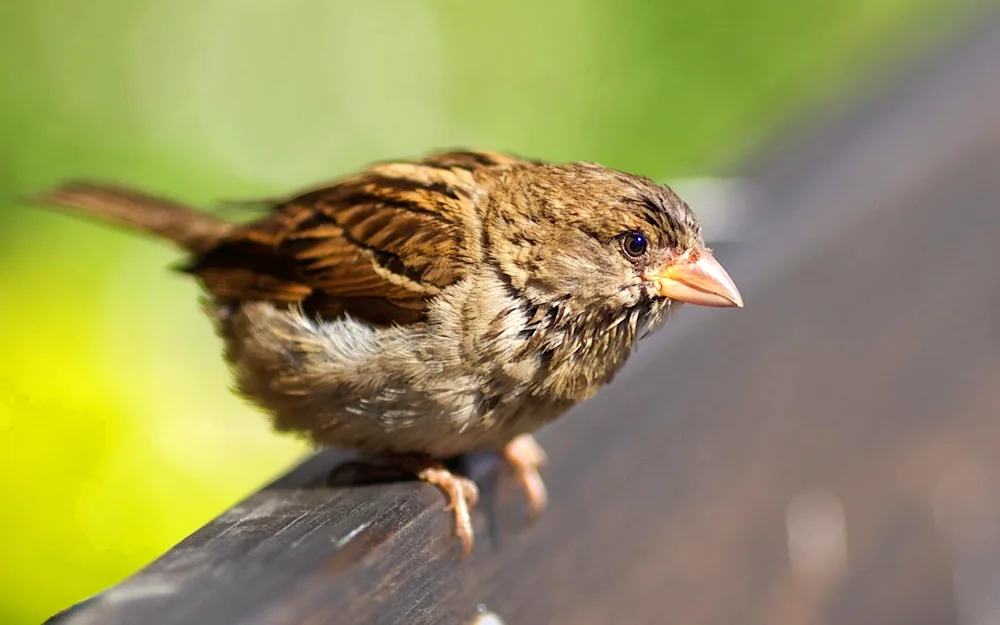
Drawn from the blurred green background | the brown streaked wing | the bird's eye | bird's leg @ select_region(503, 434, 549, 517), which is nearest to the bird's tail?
the brown streaked wing

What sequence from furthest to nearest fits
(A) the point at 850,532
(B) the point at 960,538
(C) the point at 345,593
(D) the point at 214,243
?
(B) the point at 960,538 < (A) the point at 850,532 < (D) the point at 214,243 < (C) the point at 345,593

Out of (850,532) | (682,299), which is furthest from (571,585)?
(850,532)

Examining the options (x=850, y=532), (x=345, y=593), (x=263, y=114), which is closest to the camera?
A: (x=345, y=593)

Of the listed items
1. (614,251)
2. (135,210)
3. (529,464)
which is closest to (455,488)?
(529,464)

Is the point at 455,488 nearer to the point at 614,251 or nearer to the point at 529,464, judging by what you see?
the point at 529,464

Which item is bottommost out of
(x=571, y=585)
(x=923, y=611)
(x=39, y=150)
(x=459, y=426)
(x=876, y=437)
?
(x=923, y=611)

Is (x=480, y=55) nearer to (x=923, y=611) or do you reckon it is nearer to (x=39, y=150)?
(x=39, y=150)

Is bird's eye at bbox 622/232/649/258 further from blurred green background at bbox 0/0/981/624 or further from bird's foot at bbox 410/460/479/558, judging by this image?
blurred green background at bbox 0/0/981/624

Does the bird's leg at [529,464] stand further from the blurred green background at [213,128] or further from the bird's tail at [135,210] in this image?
the blurred green background at [213,128]
